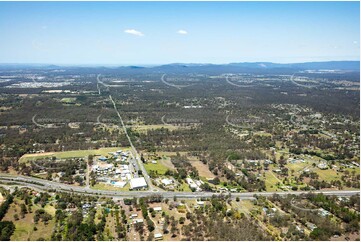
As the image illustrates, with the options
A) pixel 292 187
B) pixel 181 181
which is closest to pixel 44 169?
pixel 181 181

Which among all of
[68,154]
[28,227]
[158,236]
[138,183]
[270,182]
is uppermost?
[138,183]

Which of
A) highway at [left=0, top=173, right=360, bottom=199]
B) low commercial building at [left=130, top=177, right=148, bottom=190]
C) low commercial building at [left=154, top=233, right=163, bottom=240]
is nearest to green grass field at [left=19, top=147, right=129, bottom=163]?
highway at [left=0, top=173, right=360, bottom=199]

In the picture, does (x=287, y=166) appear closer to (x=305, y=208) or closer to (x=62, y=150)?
(x=305, y=208)

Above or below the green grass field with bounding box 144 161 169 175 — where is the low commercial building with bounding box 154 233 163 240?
above

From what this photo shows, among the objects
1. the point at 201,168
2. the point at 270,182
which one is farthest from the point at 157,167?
the point at 270,182

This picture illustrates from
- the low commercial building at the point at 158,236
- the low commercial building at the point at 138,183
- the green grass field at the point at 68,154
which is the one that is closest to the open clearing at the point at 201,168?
the low commercial building at the point at 138,183

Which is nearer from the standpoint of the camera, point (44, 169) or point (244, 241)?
point (244, 241)

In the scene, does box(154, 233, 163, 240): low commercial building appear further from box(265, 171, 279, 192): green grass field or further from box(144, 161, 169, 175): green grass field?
box(265, 171, 279, 192): green grass field

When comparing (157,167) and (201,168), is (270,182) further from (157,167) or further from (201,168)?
(157,167)

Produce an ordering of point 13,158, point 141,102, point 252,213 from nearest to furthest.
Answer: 1. point 252,213
2. point 13,158
3. point 141,102

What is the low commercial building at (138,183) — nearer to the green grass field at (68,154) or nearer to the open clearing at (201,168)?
the open clearing at (201,168)

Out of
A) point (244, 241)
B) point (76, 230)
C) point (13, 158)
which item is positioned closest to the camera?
point (244, 241)
